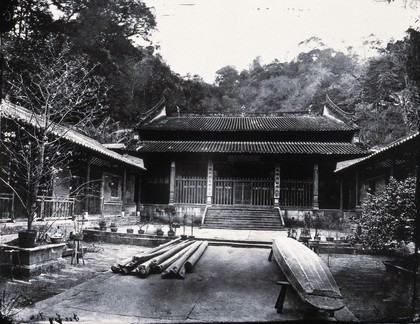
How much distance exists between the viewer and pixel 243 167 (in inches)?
900

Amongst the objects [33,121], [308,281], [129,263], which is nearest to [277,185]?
[33,121]

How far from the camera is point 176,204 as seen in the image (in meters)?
20.7

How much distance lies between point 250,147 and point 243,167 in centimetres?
180

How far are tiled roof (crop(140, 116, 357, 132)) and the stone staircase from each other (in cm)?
587

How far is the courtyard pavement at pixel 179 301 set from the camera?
197 inches

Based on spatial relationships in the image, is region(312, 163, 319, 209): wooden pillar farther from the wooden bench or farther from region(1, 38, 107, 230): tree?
region(1, 38, 107, 230): tree

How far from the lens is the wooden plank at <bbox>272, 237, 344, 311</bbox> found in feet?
16.9

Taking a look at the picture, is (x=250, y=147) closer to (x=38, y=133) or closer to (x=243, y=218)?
(x=243, y=218)

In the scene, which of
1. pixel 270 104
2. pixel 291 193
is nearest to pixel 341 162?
pixel 291 193

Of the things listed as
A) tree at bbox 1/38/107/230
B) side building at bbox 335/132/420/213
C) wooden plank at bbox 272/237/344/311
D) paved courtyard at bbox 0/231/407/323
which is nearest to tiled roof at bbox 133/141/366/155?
side building at bbox 335/132/420/213

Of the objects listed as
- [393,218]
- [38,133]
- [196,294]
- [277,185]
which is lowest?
[196,294]

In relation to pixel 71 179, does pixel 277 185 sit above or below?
below

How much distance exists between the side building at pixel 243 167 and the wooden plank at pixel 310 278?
11.2 m

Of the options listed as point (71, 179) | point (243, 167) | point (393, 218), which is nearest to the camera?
point (393, 218)
